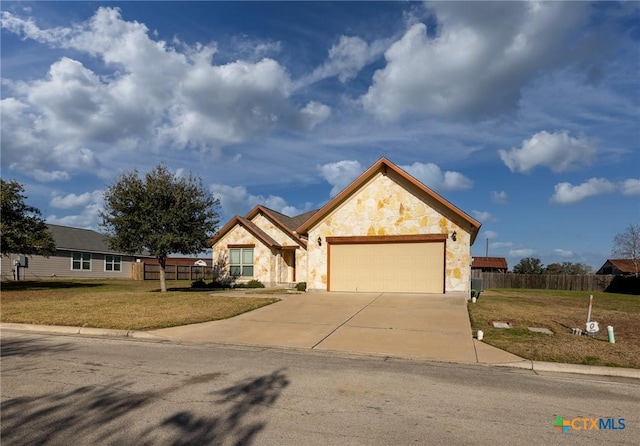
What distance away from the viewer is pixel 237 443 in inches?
166

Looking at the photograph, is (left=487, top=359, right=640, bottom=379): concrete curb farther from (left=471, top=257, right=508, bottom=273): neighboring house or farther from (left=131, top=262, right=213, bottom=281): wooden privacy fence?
(left=471, top=257, right=508, bottom=273): neighboring house

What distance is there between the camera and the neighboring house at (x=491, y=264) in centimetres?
5903

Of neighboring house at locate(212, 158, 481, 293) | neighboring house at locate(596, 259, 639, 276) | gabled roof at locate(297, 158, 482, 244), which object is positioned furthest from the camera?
neighboring house at locate(596, 259, 639, 276)

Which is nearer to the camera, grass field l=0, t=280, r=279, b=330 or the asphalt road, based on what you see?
the asphalt road

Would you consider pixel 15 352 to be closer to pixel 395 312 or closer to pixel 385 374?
pixel 385 374

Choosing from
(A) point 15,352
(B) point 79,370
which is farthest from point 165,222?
(B) point 79,370

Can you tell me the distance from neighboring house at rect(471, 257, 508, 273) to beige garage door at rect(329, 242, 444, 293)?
42814 mm

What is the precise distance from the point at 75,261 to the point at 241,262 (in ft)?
69.0

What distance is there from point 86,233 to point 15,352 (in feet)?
130

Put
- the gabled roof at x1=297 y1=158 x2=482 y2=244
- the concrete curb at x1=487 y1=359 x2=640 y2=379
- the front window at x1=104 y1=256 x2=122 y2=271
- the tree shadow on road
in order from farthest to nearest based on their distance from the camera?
1. the front window at x1=104 y1=256 x2=122 y2=271
2. the gabled roof at x1=297 y1=158 x2=482 y2=244
3. the concrete curb at x1=487 y1=359 x2=640 y2=379
4. the tree shadow on road

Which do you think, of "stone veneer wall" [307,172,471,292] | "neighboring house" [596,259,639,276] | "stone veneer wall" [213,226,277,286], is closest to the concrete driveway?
"stone veneer wall" [307,172,471,292]

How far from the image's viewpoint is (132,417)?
4.85 m

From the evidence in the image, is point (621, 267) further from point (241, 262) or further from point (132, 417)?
point (132, 417)

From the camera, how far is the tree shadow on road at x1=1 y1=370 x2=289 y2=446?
4328mm
